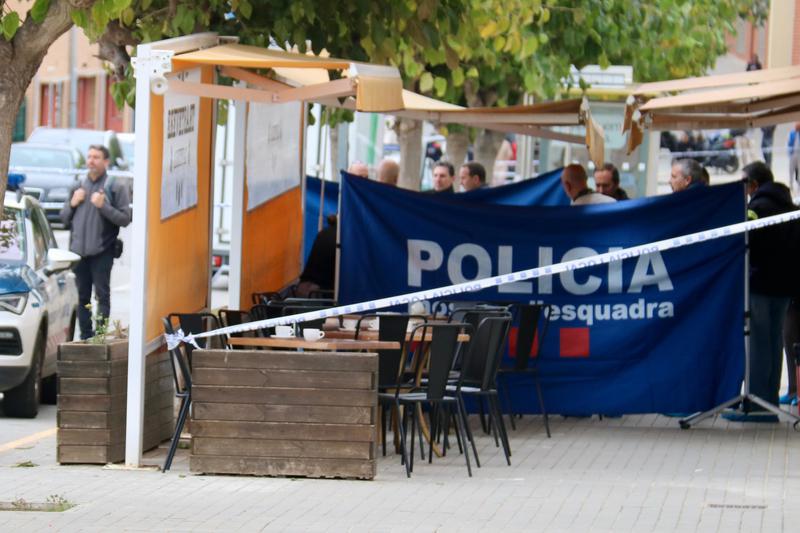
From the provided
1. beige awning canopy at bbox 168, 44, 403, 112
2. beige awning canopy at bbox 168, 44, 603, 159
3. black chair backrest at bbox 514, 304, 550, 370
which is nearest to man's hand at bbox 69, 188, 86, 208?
beige awning canopy at bbox 168, 44, 603, 159

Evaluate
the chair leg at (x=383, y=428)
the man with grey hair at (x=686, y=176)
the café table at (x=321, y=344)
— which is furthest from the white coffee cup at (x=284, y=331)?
the man with grey hair at (x=686, y=176)

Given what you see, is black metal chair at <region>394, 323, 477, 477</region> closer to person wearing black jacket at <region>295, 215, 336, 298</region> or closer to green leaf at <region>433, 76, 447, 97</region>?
person wearing black jacket at <region>295, 215, 336, 298</region>

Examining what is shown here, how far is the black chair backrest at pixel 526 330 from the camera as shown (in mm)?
11844

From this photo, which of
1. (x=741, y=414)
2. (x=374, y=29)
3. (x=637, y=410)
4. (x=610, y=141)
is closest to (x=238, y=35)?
(x=374, y=29)

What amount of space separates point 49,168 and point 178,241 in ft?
80.9

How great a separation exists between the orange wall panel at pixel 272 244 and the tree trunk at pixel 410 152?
4.96 meters

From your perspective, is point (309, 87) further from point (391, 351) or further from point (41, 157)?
point (41, 157)

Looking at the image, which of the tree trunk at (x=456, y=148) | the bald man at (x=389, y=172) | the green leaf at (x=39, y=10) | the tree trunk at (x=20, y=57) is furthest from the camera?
the tree trunk at (x=456, y=148)

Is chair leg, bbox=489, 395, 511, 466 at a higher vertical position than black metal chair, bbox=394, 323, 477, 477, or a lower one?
lower

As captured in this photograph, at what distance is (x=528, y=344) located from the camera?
473 inches

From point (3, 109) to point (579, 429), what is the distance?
19.2 feet

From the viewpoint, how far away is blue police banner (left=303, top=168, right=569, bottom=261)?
14299 mm

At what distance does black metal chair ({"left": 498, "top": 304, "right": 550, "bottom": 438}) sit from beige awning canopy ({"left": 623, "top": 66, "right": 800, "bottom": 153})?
68.1 inches

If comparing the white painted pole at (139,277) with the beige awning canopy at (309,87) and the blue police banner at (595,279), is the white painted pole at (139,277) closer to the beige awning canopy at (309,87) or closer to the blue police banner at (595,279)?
the beige awning canopy at (309,87)
